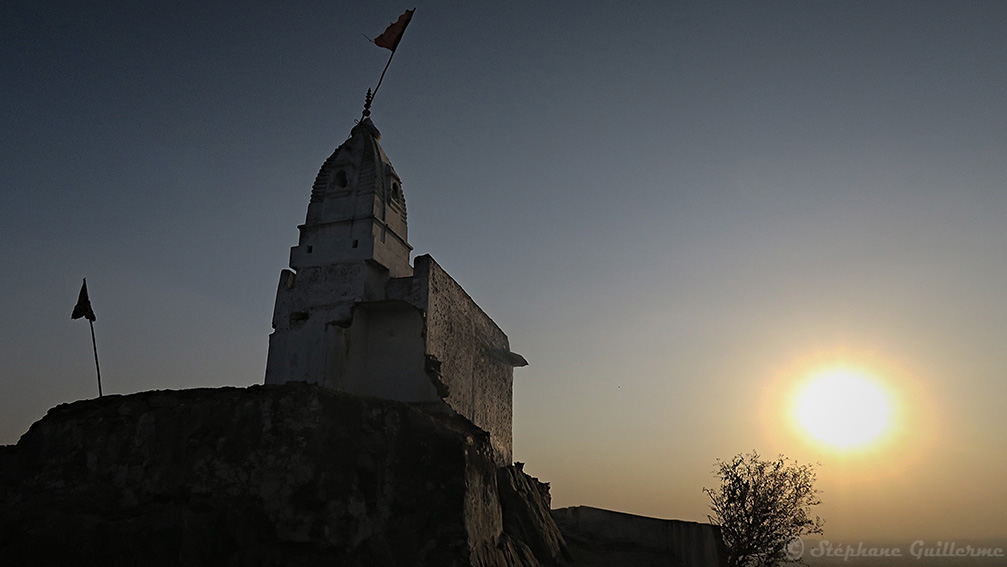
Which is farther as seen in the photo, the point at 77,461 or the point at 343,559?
the point at 77,461

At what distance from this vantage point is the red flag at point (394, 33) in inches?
917

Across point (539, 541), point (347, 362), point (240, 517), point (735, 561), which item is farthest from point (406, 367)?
point (735, 561)

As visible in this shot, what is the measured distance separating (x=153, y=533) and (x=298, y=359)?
7489mm

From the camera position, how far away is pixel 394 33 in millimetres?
23469

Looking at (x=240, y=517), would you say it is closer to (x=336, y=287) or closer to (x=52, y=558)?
(x=52, y=558)

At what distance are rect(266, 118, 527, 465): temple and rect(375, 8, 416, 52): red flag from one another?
3.42 metres

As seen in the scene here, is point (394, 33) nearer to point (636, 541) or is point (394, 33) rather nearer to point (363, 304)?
point (363, 304)

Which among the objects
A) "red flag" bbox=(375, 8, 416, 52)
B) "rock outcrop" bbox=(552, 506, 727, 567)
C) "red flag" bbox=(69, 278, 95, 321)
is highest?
"red flag" bbox=(375, 8, 416, 52)

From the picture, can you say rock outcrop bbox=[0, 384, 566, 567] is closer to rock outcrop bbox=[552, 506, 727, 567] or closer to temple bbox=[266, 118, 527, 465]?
temple bbox=[266, 118, 527, 465]

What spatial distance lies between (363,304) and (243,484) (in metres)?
7.83

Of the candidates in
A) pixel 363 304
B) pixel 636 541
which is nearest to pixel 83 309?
pixel 363 304

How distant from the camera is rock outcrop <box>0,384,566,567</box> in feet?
45.1

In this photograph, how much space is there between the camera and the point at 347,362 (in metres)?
21.0

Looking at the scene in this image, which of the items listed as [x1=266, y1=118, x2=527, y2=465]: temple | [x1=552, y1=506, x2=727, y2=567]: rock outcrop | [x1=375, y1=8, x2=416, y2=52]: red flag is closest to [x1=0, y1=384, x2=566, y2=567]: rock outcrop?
[x1=266, y1=118, x2=527, y2=465]: temple
